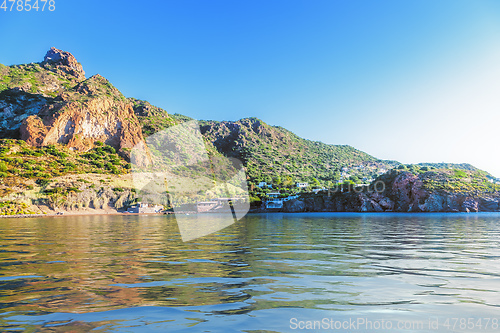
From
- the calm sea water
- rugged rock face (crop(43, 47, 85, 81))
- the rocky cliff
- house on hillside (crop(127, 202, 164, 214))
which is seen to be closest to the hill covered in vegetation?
the rocky cliff

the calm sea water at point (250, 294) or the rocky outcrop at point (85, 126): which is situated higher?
the rocky outcrop at point (85, 126)

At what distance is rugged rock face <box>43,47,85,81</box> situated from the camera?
18738 cm

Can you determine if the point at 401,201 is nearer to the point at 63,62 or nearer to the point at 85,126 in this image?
the point at 85,126

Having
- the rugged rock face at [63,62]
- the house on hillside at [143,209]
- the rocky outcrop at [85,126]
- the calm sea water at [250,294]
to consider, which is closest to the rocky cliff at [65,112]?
the rocky outcrop at [85,126]

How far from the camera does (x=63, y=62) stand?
628ft

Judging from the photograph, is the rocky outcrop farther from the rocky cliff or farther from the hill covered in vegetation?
the hill covered in vegetation

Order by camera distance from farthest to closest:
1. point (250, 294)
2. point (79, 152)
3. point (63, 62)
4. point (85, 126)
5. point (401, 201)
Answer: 1. point (63, 62)
2. point (85, 126)
3. point (79, 152)
4. point (401, 201)
5. point (250, 294)

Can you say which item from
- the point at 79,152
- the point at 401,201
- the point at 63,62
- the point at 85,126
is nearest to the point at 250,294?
the point at 401,201

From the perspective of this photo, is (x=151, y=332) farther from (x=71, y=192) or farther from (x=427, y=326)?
(x=71, y=192)

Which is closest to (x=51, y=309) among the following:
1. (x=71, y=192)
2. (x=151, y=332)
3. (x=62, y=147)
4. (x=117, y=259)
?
(x=151, y=332)

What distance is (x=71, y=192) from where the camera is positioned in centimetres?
9662

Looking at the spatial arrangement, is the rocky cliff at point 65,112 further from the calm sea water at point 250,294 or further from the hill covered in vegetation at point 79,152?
the calm sea water at point 250,294

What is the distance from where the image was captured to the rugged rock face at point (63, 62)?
187m

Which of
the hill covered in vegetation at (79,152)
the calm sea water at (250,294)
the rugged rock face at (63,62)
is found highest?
the rugged rock face at (63,62)
